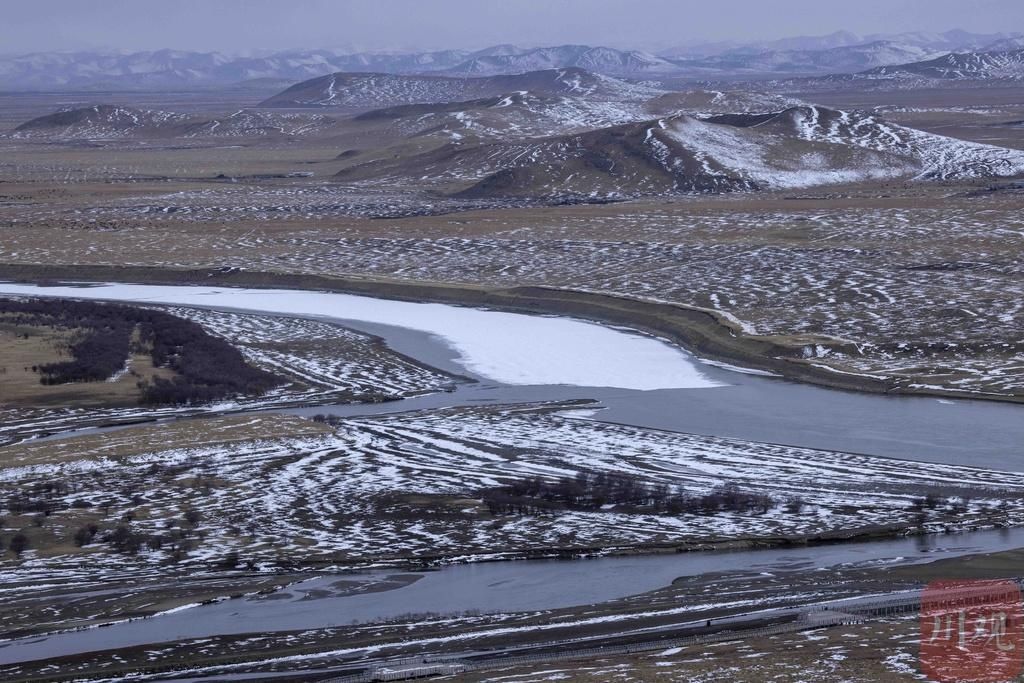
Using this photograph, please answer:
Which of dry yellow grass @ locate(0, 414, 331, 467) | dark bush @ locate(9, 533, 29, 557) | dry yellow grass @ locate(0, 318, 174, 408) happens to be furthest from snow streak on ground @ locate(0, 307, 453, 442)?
dark bush @ locate(9, 533, 29, 557)

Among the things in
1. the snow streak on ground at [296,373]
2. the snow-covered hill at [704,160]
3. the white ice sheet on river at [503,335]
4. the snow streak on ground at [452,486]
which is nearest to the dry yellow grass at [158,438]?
the snow streak on ground at [452,486]

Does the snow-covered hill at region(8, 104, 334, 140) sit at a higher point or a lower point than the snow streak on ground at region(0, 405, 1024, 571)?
higher

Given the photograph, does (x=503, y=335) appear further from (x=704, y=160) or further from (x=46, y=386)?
(x=704, y=160)

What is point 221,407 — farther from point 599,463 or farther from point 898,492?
point 898,492

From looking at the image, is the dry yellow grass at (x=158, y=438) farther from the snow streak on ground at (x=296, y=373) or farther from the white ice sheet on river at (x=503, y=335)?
the white ice sheet on river at (x=503, y=335)

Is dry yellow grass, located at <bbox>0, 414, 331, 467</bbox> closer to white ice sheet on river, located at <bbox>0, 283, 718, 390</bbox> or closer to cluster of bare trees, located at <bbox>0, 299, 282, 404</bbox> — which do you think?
cluster of bare trees, located at <bbox>0, 299, 282, 404</bbox>

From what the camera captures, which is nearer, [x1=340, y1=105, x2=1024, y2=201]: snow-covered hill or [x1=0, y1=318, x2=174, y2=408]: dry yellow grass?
[x1=0, y1=318, x2=174, y2=408]: dry yellow grass

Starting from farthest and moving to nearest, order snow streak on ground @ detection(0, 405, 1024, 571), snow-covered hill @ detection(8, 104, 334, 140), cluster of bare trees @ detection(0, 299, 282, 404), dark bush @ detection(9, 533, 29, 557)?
snow-covered hill @ detection(8, 104, 334, 140) < cluster of bare trees @ detection(0, 299, 282, 404) < snow streak on ground @ detection(0, 405, 1024, 571) < dark bush @ detection(9, 533, 29, 557)
